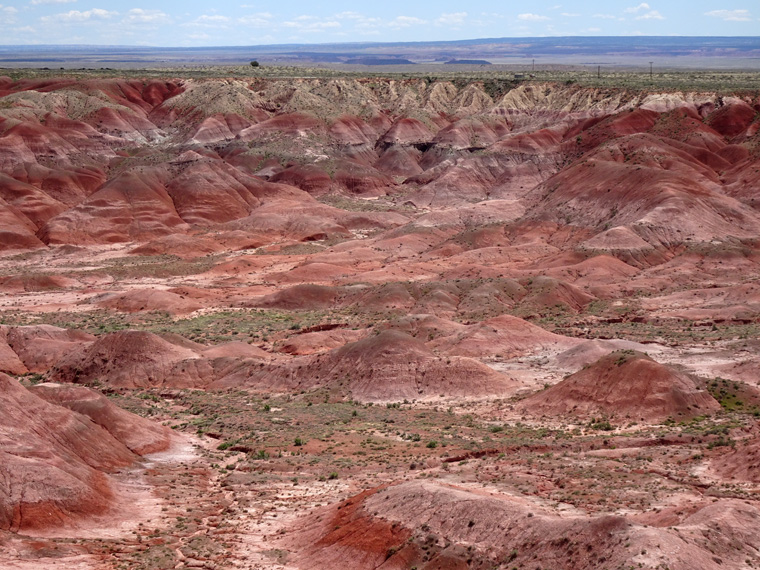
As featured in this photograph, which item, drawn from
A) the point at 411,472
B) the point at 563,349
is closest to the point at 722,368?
the point at 563,349

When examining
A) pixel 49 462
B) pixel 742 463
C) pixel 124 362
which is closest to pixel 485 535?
pixel 742 463

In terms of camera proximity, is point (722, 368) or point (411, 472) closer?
point (411, 472)

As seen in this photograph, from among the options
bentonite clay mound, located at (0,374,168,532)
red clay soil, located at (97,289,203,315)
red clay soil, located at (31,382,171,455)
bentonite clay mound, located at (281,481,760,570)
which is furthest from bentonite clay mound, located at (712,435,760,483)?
red clay soil, located at (97,289,203,315)

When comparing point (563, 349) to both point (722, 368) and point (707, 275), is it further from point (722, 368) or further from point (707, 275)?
point (707, 275)

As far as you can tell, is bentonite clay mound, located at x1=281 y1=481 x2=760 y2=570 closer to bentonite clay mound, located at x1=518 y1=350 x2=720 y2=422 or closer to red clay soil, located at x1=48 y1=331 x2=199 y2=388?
bentonite clay mound, located at x1=518 y1=350 x2=720 y2=422

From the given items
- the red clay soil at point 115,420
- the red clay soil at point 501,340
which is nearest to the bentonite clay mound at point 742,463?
the red clay soil at point 501,340

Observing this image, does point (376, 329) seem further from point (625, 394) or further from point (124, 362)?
point (625, 394)

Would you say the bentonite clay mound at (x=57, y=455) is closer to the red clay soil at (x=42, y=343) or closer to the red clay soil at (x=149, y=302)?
the red clay soil at (x=42, y=343)
